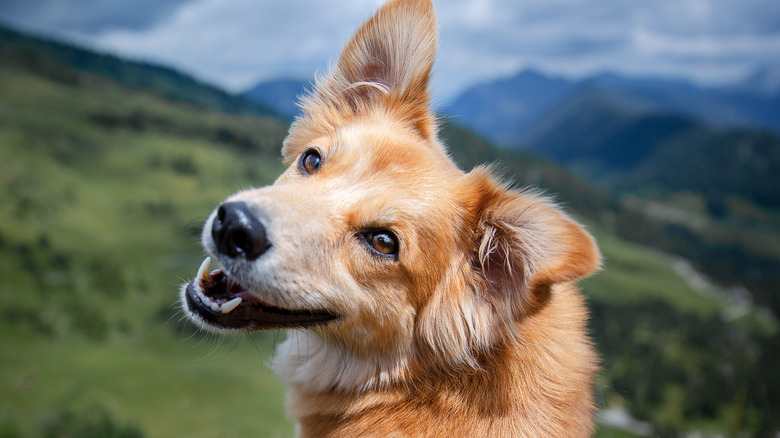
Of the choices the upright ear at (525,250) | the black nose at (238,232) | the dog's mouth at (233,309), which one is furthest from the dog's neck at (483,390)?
the black nose at (238,232)

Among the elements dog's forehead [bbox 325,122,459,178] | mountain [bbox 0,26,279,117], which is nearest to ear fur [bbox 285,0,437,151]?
dog's forehead [bbox 325,122,459,178]

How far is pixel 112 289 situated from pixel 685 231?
15845cm

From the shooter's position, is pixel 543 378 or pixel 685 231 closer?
pixel 543 378

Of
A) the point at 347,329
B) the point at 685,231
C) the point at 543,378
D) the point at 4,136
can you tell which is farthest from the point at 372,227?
the point at 685,231

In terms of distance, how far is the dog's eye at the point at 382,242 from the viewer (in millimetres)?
3951

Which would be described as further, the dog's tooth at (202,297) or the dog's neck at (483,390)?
the dog's tooth at (202,297)

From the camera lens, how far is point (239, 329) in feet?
12.7

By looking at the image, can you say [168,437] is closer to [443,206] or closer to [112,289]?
[443,206]

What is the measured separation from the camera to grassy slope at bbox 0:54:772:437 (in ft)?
59.1

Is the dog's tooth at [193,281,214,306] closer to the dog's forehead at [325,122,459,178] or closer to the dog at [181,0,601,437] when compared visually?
the dog at [181,0,601,437]

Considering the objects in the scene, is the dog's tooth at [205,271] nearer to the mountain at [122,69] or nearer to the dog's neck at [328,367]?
the dog's neck at [328,367]

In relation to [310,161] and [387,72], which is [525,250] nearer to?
[310,161]

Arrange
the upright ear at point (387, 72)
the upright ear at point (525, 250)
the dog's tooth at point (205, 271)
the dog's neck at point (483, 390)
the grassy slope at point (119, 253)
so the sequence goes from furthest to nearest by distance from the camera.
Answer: the grassy slope at point (119, 253) → the upright ear at point (387, 72) → the dog's tooth at point (205, 271) → the dog's neck at point (483, 390) → the upright ear at point (525, 250)

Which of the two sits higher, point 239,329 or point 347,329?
point 239,329
